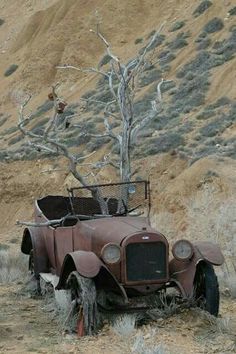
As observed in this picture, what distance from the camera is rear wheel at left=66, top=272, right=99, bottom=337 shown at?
27.7 feet

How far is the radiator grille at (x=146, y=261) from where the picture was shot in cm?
871

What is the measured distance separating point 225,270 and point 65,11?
34683 millimetres

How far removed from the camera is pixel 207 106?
2588 centimetres

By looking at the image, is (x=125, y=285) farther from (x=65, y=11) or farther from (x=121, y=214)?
(x=65, y=11)

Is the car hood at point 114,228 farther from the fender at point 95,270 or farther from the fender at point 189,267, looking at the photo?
the fender at point 189,267

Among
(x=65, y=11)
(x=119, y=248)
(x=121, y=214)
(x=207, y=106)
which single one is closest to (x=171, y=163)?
(x=207, y=106)

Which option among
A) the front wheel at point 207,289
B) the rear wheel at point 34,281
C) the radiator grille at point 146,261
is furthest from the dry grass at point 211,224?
the rear wheel at point 34,281

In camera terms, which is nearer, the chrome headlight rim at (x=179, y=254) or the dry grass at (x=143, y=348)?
the dry grass at (x=143, y=348)

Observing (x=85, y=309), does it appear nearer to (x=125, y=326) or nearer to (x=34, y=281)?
(x=125, y=326)

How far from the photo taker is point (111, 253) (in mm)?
8672

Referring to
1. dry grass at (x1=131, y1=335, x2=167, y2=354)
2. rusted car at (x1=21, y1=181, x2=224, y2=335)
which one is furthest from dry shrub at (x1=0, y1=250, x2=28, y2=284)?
dry grass at (x1=131, y1=335, x2=167, y2=354)

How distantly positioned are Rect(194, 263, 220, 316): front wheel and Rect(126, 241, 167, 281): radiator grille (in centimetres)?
58

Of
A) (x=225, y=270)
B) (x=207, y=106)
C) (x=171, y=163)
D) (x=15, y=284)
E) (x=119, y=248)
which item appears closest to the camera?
(x=119, y=248)

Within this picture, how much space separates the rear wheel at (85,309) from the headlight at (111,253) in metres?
0.33
